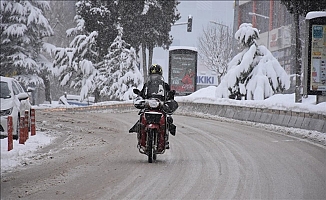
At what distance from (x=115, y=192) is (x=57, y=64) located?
41584mm

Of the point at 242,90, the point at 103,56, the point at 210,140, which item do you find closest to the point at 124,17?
the point at 103,56

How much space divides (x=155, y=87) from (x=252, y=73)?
20.8 meters

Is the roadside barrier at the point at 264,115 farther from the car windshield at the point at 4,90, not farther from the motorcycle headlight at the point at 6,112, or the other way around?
the car windshield at the point at 4,90

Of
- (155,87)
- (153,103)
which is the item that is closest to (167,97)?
(155,87)

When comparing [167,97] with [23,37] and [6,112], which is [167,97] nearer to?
[6,112]

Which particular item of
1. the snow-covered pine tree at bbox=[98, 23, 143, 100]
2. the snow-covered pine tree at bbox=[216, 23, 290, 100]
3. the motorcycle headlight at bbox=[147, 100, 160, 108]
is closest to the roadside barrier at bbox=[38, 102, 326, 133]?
the snow-covered pine tree at bbox=[216, 23, 290, 100]

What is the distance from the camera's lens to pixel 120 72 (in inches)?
1809

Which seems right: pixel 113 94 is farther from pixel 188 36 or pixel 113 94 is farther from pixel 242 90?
pixel 188 36

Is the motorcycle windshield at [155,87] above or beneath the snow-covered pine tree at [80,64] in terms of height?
beneath

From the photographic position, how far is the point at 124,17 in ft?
152

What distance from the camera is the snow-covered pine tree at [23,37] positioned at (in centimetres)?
3356

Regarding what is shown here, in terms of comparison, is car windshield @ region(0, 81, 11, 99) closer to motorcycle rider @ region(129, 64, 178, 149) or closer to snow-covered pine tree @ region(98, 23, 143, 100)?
motorcycle rider @ region(129, 64, 178, 149)

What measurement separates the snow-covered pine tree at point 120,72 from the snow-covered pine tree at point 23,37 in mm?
5849

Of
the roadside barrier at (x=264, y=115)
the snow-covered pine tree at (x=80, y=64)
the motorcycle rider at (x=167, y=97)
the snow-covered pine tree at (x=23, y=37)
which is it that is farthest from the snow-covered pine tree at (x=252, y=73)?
the motorcycle rider at (x=167, y=97)
